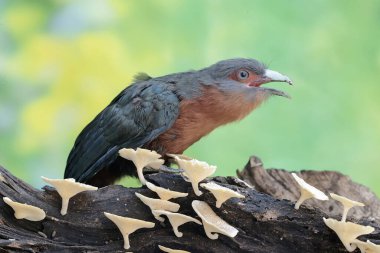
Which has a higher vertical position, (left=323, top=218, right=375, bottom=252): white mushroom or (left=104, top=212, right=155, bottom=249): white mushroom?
(left=104, top=212, right=155, bottom=249): white mushroom

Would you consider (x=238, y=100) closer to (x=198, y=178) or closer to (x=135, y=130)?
(x=135, y=130)

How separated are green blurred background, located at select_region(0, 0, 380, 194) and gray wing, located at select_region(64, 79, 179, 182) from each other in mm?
591

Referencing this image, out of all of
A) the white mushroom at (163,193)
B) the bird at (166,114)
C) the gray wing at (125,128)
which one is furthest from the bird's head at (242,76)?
the white mushroom at (163,193)

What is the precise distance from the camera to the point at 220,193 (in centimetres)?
112

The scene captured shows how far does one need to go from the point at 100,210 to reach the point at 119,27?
131 cm

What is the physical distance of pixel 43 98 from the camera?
2.36m

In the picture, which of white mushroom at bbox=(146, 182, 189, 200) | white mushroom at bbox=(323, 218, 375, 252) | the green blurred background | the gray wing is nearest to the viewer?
white mushroom at bbox=(323, 218, 375, 252)

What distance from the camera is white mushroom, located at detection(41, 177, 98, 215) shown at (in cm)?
109

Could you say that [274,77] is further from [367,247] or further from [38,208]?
[38,208]

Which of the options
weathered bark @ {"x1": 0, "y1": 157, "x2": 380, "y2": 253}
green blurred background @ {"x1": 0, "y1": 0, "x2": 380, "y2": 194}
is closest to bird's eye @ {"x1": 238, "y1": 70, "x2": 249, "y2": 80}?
green blurred background @ {"x1": 0, "y1": 0, "x2": 380, "y2": 194}

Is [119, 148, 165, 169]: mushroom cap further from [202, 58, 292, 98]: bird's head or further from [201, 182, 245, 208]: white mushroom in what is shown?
[202, 58, 292, 98]: bird's head

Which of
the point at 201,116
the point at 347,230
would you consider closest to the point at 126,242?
the point at 347,230

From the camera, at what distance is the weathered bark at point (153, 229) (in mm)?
1180

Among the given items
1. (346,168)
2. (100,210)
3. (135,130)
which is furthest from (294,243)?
(346,168)
